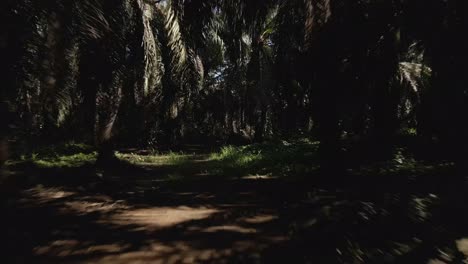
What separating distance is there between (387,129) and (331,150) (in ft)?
13.1

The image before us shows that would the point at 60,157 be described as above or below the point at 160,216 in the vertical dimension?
above

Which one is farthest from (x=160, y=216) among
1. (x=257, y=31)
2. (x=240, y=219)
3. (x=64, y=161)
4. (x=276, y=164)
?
(x=64, y=161)

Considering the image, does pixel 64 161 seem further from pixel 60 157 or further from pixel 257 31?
pixel 257 31

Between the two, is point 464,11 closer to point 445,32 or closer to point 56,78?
point 445,32

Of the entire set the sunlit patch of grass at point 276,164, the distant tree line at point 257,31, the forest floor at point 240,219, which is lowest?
the forest floor at point 240,219

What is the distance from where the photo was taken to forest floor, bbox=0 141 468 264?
5047 millimetres

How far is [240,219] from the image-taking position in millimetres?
6637

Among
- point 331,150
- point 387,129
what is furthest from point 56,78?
point 387,129

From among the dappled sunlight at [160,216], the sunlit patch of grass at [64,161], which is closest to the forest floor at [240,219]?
the dappled sunlight at [160,216]

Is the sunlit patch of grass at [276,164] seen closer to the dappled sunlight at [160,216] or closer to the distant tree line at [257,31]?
the distant tree line at [257,31]

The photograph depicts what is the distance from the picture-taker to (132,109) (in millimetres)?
16438

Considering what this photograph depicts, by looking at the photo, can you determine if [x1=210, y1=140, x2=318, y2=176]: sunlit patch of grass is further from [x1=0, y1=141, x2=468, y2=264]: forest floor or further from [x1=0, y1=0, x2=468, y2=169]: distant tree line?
[x1=0, y1=0, x2=468, y2=169]: distant tree line

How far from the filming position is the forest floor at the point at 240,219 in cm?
505

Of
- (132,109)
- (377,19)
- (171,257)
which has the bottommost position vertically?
(171,257)
